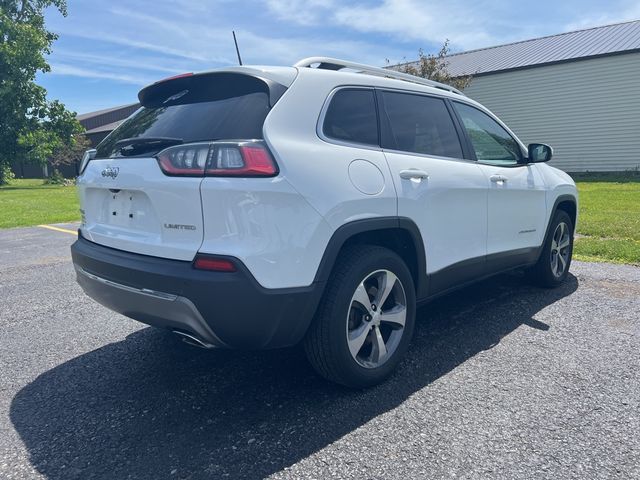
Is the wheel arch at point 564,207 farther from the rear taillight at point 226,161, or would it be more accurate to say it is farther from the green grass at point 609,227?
the rear taillight at point 226,161

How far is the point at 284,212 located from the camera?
8.13 feet

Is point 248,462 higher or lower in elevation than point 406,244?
lower

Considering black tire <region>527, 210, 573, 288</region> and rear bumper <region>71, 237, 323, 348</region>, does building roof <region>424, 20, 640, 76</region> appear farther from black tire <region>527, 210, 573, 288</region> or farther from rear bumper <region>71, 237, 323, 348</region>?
rear bumper <region>71, 237, 323, 348</region>

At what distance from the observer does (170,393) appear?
299 cm

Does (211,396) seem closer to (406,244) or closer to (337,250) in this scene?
(337,250)

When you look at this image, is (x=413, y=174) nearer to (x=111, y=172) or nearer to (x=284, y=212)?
(x=284, y=212)

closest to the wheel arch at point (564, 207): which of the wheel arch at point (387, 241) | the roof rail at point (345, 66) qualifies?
the roof rail at point (345, 66)

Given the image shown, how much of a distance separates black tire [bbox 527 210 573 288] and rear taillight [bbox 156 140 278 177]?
135 inches

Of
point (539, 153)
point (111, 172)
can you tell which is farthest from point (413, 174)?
point (539, 153)

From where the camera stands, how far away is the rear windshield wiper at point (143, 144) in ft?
8.77

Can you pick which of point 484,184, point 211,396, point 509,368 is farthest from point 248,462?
point 484,184

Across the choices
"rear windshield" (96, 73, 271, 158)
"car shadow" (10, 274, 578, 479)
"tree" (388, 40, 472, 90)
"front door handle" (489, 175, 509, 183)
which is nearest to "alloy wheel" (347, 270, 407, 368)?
"car shadow" (10, 274, 578, 479)

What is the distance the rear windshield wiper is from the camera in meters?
2.67

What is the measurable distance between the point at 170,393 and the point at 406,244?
1.70m
